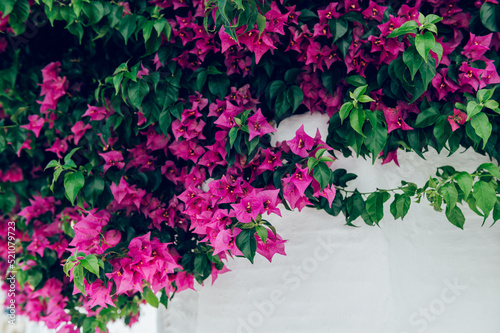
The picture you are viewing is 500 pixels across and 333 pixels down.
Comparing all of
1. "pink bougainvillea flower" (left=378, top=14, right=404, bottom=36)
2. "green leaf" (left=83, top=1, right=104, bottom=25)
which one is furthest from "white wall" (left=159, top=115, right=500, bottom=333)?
"green leaf" (left=83, top=1, right=104, bottom=25)

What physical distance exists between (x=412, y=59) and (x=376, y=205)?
16.4 inches

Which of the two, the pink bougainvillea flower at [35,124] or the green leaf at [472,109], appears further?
the pink bougainvillea flower at [35,124]

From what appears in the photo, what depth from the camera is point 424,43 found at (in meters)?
1.16

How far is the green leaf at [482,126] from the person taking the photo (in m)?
1.22

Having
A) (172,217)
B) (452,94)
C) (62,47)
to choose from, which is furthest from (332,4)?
(62,47)

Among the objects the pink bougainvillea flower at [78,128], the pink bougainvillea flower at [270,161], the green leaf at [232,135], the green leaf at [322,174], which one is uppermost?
the green leaf at [232,135]

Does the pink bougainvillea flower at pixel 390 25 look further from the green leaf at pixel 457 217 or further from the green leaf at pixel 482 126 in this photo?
the green leaf at pixel 457 217

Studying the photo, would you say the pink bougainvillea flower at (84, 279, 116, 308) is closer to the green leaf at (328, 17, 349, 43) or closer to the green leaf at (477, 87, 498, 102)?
the green leaf at (328, 17, 349, 43)

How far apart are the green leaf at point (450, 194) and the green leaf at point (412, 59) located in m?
0.31

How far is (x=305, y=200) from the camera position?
133cm

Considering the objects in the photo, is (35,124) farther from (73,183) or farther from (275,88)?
(275,88)

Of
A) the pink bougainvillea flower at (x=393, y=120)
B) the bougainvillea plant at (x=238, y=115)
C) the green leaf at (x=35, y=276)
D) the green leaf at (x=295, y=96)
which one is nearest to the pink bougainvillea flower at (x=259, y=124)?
the bougainvillea plant at (x=238, y=115)

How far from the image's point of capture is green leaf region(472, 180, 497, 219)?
3.92 feet

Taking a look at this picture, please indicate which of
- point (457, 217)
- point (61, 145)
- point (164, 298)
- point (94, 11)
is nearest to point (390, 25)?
point (457, 217)
